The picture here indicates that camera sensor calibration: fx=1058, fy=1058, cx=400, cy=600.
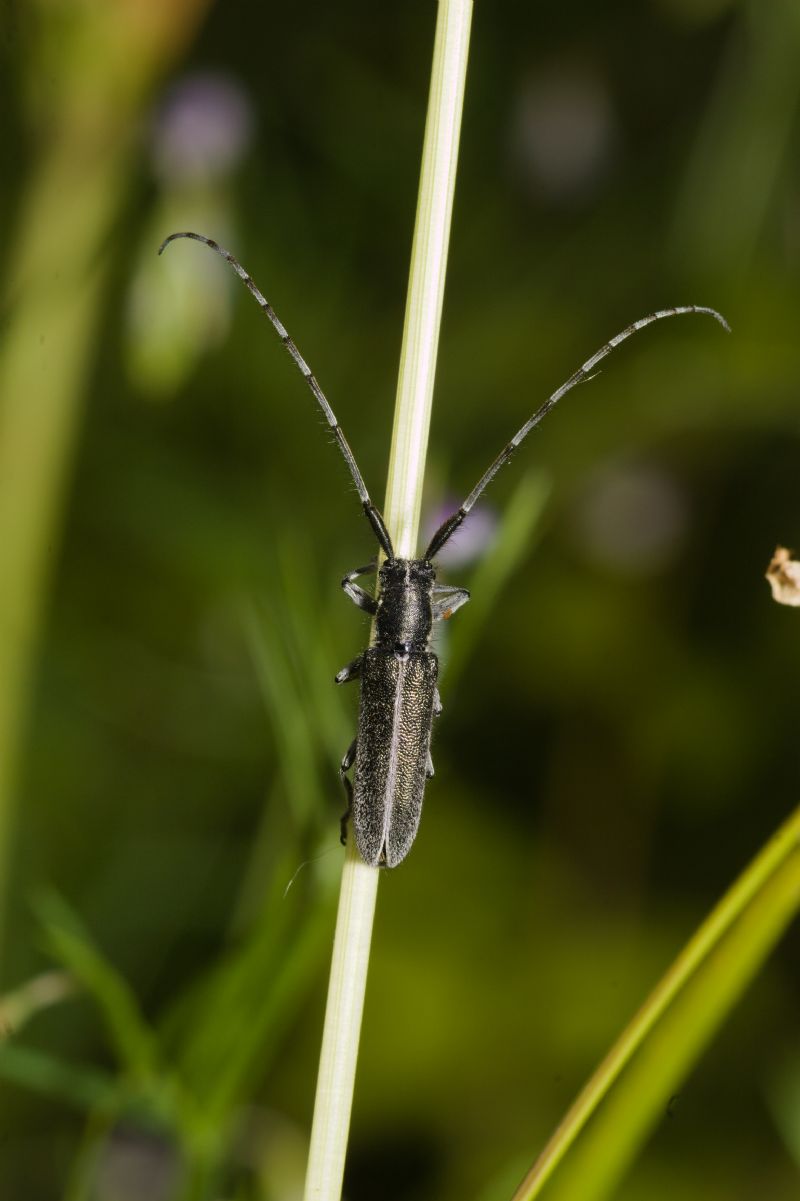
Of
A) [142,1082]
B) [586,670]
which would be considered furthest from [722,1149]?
[142,1082]

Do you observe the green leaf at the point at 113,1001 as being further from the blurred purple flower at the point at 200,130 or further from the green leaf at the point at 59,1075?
the blurred purple flower at the point at 200,130

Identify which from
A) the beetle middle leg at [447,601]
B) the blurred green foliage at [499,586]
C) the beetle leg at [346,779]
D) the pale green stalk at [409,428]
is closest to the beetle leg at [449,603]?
the beetle middle leg at [447,601]

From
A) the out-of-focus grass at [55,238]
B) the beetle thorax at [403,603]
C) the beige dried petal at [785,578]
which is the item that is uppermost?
the out-of-focus grass at [55,238]

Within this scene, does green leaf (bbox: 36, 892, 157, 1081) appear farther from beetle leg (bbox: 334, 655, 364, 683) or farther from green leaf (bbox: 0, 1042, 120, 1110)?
beetle leg (bbox: 334, 655, 364, 683)

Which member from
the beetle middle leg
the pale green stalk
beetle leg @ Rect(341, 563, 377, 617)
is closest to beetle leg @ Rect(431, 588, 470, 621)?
the beetle middle leg

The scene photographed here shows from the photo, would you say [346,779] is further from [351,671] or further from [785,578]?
[785,578]

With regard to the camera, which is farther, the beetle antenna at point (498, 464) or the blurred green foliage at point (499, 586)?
the blurred green foliage at point (499, 586)

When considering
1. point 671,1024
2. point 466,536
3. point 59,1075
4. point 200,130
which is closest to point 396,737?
point 466,536

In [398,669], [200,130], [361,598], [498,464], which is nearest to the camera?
[498,464]
